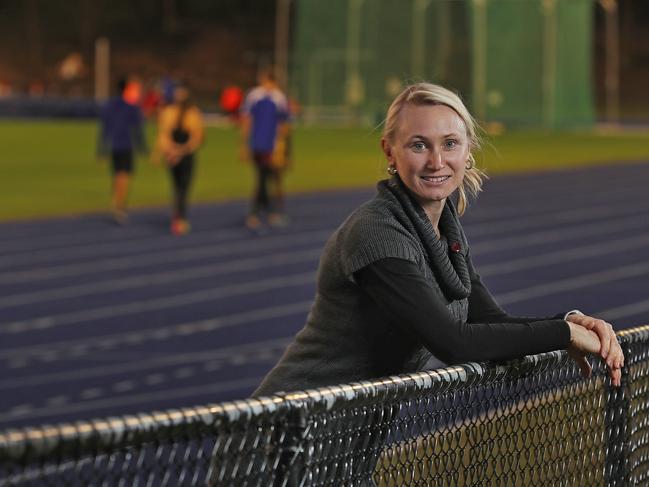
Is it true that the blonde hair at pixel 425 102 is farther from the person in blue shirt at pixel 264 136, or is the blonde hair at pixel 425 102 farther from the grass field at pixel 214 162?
the person in blue shirt at pixel 264 136

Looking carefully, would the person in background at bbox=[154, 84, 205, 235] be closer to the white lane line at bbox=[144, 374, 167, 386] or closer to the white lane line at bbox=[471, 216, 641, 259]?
the white lane line at bbox=[471, 216, 641, 259]

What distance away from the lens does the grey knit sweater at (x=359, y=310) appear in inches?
165

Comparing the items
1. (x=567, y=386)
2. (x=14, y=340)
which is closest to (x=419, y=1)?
(x=14, y=340)

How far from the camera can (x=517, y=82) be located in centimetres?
5653

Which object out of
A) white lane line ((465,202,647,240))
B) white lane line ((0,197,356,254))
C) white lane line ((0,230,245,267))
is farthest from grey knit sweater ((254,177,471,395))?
white lane line ((465,202,647,240))

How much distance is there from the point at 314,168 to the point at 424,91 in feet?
110

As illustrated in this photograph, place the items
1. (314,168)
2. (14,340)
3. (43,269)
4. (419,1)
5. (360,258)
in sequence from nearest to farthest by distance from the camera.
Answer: (360,258) < (14,340) < (43,269) < (314,168) < (419,1)

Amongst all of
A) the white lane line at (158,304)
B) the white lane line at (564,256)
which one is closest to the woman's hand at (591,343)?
the white lane line at (158,304)

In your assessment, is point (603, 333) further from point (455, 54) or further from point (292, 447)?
point (455, 54)

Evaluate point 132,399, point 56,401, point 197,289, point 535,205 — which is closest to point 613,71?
point 535,205

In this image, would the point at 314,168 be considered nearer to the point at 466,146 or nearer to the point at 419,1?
the point at 419,1

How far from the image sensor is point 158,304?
54.1ft

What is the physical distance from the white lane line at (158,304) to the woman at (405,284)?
A: 32.7 ft

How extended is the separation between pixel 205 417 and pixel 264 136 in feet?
67.5
